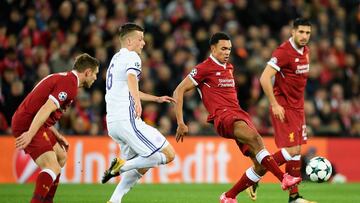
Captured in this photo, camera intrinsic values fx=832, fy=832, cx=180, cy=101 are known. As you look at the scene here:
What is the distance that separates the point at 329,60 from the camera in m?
20.9

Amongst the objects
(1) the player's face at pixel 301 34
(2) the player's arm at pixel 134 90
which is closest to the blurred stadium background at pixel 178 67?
(1) the player's face at pixel 301 34

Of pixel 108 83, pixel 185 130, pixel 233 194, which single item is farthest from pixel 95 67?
pixel 233 194

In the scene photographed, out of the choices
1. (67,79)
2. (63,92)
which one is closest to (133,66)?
(67,79)

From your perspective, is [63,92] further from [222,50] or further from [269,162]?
[269,162]

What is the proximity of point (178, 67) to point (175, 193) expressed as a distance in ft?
18.8

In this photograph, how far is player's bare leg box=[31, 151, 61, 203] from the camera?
8859 mm

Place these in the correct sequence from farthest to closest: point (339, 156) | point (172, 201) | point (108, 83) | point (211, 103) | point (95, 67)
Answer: point (339, 156) < point (172, 201) < point (211, 103) < point (108, 83) < point (95, 67)

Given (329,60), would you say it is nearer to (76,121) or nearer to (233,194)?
(76,121)

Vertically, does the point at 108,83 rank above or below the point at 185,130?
above

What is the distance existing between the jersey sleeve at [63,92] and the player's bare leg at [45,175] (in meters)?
0.58

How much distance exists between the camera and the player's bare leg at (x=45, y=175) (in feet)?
29.1

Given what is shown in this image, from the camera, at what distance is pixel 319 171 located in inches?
435

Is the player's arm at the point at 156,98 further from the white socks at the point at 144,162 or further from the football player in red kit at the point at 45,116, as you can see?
the football player in red kit at the point at 45,116

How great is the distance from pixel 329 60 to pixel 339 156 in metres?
3.60
